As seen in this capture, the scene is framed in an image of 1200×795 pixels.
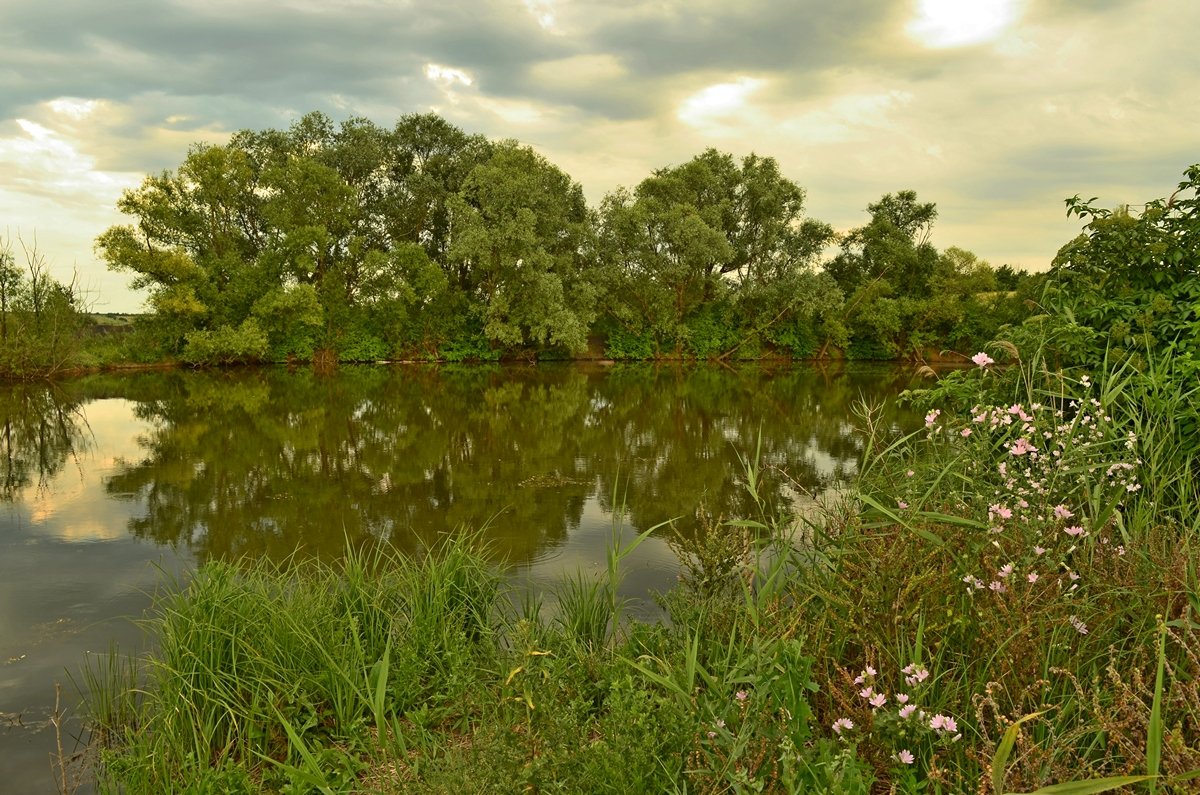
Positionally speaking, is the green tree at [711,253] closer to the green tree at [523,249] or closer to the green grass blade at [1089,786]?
the green tree at [523,249]

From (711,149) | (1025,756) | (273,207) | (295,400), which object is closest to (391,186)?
(273,207)

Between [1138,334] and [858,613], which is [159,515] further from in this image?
[1138,334]

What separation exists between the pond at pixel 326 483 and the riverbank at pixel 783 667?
33.6 inches

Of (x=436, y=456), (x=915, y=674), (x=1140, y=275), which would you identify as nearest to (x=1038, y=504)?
(x=915, y=674)

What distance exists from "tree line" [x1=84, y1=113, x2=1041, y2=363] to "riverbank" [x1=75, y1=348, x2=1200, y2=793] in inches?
1104

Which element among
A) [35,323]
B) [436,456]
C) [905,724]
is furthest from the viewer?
[35,323]

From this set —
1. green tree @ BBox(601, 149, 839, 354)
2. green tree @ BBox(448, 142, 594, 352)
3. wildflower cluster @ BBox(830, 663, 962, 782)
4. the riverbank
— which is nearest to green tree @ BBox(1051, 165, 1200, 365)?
the riverbank

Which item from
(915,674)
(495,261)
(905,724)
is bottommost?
(905,724)

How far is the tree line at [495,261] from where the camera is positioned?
105ft

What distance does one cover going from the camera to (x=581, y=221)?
1515 inches

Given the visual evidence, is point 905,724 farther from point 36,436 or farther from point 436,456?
point 36,436

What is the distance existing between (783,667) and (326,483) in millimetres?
9051

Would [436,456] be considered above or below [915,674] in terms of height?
below

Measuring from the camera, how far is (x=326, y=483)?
10.4 metres
